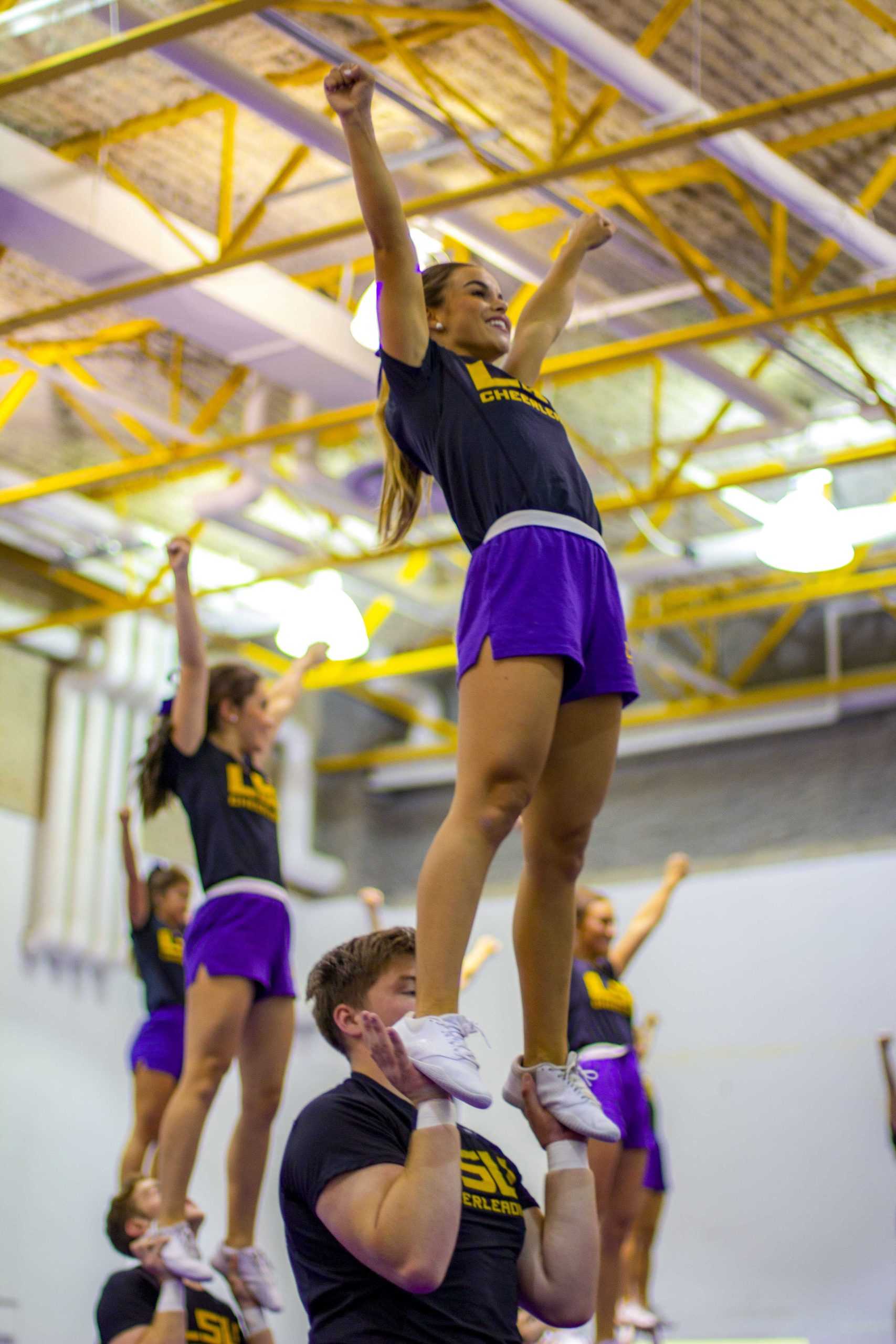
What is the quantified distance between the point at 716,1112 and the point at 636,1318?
4037 mm

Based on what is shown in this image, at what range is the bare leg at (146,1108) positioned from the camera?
19.9 ft

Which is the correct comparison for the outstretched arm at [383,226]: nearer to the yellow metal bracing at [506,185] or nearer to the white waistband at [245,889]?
the white waistband at [245,889]

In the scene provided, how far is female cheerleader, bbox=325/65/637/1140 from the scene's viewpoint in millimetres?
2439

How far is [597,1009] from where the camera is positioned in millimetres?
5188

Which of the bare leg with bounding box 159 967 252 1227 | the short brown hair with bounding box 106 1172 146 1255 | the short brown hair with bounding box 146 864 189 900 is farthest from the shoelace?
the short brown hair with bounding box 146 864 189 900

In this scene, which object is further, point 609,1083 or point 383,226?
point 609,1083

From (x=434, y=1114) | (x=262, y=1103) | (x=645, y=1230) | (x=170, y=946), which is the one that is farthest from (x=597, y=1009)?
(x=434, y=1114)

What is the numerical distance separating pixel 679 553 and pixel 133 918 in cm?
411

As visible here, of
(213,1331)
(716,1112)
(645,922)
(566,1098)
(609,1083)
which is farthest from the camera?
(716,1112)

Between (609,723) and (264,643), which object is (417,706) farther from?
(609,723)

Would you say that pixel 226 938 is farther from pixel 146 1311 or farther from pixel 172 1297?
pixel 146 1311

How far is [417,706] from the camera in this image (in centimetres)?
1257

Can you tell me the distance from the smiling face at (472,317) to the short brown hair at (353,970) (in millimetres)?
998

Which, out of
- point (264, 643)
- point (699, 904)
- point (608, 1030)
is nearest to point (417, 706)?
point (264, 643)
